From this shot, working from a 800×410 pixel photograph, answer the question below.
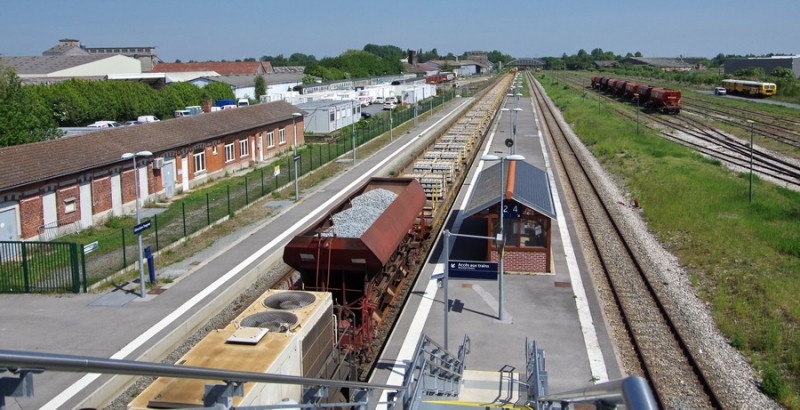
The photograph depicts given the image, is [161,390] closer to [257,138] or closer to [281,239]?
[281,239]

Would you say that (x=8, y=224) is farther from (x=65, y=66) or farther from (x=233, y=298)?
(x=65, y=66)

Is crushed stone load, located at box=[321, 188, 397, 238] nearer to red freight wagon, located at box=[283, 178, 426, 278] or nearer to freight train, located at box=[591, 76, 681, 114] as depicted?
red freight wagon, located at box=[283, 178, 426, 278]

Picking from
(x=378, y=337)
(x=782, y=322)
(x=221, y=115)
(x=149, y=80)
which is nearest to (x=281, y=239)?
(x=378, y=337)

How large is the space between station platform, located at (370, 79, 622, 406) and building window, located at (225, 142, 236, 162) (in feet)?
65.6

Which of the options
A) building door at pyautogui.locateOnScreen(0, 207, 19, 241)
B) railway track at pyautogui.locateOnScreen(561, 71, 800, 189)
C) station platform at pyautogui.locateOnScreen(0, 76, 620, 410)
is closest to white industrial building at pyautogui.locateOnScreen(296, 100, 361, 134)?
railway track at pyautogui.locateOnScreen(561, 71, 800, 189)

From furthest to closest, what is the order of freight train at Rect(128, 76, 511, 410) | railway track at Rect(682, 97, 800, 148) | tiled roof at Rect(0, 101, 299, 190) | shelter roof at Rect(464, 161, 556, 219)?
1. railway track at Rect(682, 97, 800, 148)
2. tiled roof at Rect(0, 101, 299, 190)
3. shelter roof at Rect(464, 161, 556, 219)
4. freight train at Rect(128, 76, 511, 410)

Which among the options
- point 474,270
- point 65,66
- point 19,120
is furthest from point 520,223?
point 65,66

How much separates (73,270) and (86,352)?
17.2 feet

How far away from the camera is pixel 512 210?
2128cm

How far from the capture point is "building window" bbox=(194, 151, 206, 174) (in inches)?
1468

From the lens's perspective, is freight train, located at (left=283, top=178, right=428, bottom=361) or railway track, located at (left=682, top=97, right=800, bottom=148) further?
railway track, located at (left=682, top=97, right=800, bottom=148)

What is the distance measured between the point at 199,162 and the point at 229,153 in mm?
3575

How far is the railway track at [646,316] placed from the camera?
46.0 feet

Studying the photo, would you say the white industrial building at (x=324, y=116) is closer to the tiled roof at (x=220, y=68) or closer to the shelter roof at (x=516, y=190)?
the shelter roof at (x=516, y=190)
